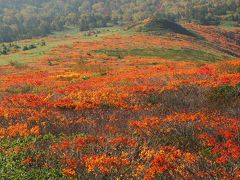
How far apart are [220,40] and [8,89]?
9809cm

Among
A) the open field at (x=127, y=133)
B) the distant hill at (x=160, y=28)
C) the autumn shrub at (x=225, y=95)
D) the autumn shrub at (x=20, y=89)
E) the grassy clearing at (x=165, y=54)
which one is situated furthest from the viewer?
the distant hill at (x=160, y=28)

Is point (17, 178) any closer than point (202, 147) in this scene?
Yes

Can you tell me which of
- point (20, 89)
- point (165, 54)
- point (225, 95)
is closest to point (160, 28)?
point (165, 54)

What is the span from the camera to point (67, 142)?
1498cm

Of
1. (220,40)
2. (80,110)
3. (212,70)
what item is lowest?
(220,40)

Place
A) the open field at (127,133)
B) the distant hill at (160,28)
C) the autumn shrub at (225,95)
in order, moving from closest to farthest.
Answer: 1. the open field at (127,133)
2. the autumn shrub at (225,95)
3. the distant hill at (160,28)

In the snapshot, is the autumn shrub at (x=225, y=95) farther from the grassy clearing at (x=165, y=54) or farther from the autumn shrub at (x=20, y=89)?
the grassy clearing at (x=165, y=54)

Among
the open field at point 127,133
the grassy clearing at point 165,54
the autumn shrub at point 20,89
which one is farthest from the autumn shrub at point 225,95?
the grassy clearing at point 165,54

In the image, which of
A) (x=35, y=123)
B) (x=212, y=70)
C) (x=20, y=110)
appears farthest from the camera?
(x=212, y=70)

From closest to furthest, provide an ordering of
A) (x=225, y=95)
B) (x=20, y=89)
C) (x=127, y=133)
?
(x=127, y=133) < (x=225, y=95) < (x=20, y=89)

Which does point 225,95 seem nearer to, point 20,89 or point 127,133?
point 127,133

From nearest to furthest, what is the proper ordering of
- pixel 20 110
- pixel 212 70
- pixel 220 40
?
pixel 20 110, pixel 212 70, pixel 220 40

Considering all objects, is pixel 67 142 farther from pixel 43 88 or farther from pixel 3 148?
pixel 43 88

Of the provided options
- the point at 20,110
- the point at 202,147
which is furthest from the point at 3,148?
the point at 202,147
